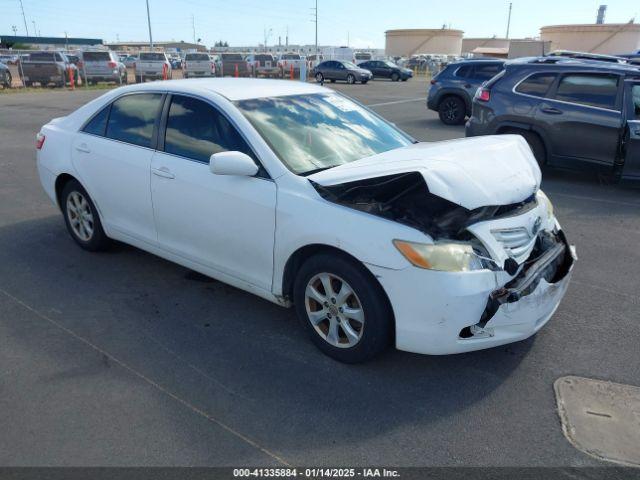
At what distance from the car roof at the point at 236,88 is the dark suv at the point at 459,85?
1047 centimetres

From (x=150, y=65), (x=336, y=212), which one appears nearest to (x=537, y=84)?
(x=336, y=212)

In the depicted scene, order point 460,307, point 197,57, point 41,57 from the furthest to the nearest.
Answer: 1. point 197,57
2. point 41,57
3. point 460,307

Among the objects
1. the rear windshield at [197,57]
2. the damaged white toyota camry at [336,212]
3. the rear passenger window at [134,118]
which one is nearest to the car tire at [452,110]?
the damaged white toyota camry at [336,212]

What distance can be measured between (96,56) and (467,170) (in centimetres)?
2924

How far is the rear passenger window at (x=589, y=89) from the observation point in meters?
7.62

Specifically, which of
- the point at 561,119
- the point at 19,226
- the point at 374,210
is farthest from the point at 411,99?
the point at 374,210

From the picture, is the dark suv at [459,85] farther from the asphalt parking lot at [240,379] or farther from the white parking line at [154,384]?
the white parking line at [154,384]

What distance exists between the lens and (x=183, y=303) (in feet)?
13.5

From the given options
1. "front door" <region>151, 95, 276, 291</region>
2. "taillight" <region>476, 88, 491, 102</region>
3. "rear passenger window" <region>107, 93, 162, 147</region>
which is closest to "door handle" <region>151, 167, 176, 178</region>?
"front door" <region>151, 95, 276, 291</region>

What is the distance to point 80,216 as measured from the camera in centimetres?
501

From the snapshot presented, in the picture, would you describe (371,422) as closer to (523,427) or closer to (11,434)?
(523,427)

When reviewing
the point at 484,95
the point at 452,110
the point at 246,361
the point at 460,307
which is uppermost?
the point at 484,95

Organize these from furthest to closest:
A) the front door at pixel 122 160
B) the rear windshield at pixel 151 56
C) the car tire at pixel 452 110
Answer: the rear windshield at pixel 151 56 → the car tire at pixel 452 110 → the front door at pixel 122 160

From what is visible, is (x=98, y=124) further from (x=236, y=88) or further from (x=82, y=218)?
(x=236, y=88)
